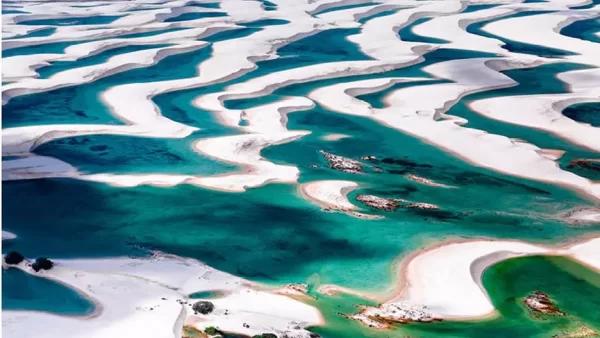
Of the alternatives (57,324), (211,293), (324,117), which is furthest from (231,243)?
(324,117)

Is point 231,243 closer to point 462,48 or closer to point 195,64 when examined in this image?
point 195,64

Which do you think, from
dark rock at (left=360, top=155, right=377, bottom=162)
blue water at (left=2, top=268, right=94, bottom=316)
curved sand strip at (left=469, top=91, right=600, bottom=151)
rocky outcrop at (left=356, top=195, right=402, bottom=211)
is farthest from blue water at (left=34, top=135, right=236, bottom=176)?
curved sand strip at (left=469, top=91, right=600, bottom=151)

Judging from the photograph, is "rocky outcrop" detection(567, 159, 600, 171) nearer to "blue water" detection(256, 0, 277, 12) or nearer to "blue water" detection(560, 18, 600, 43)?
"blue water" detection(560, 18, 600, 43)

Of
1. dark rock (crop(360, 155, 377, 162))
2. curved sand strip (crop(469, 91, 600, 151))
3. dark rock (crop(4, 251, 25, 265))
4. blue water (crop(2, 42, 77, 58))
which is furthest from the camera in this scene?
blue water (crop(2, 42, 77, 58))

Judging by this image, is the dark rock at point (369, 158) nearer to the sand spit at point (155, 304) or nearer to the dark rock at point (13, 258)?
the sand spit at point (155, 304)

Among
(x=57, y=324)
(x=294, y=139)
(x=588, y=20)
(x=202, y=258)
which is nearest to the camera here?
(x=57, y=324)

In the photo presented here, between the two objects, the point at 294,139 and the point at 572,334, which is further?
the point at 294,139

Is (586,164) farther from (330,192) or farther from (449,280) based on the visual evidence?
(449,280)
